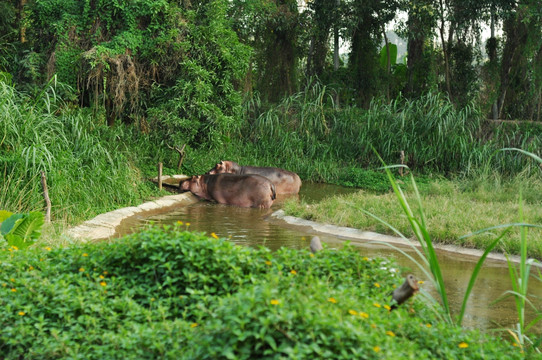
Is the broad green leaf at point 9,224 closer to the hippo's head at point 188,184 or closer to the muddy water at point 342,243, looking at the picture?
the muddy water at point 342,243

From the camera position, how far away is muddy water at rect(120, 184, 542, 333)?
5.09 meters

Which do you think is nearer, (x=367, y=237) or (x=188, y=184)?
(x=367, y=237)

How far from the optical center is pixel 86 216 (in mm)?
8219

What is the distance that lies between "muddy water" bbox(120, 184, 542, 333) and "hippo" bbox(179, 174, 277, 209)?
22 centimetres

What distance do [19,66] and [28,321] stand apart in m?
11.3

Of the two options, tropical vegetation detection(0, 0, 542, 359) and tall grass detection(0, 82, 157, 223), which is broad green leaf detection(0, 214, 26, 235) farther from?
tall grass detection(0, 82, 157, 223)

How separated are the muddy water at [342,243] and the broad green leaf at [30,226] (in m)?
1.60

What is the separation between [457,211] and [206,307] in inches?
239

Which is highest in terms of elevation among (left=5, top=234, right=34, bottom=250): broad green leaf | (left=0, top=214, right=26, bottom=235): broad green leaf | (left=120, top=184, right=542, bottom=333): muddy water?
(left=0, top=214, right=26, bottom=235): broad green leaf

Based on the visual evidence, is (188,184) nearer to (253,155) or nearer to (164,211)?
(164,211)

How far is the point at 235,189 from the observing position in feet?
36.4


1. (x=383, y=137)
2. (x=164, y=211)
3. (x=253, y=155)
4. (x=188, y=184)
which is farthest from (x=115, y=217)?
(x=383, y=137)

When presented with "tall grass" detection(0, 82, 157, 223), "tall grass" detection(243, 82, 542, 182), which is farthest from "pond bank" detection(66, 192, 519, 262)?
"tall grass" detection(243, 82, 542, 182)

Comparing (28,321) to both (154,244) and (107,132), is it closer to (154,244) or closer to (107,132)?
(154,244)
